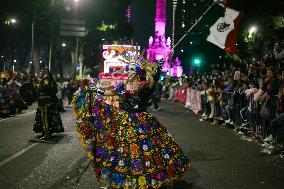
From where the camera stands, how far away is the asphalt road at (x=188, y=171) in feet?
25.2

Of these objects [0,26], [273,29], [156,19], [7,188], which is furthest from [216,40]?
[156,19]

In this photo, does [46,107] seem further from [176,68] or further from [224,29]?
[176,68]

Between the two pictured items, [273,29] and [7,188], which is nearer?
[7,188]

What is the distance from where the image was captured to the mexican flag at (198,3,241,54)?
10328 millimetres

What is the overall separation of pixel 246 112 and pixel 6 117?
34.1 ft

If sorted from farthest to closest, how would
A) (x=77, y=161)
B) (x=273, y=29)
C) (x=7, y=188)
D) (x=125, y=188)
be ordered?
(x=273, y=29), (x=77, y=161), (x=7, y=188), (x=125, y=188)

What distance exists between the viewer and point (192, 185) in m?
7.53

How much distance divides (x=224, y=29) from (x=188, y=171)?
137 inches

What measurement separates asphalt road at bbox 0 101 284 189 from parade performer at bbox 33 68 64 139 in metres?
0.29

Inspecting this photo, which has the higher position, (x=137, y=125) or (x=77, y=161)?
(x=137, y=125)

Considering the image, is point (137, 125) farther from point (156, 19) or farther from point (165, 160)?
point (156, 19)

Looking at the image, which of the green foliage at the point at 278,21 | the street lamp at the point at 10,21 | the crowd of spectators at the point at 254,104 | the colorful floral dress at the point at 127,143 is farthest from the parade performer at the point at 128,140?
the street lamp at the point at 10,21

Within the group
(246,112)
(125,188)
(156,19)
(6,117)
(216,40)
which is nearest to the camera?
(125,188)

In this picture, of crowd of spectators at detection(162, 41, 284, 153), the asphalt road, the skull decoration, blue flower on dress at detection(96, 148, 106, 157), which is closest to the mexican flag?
crowd of spectators at detection(162, 41, 284, 153)
